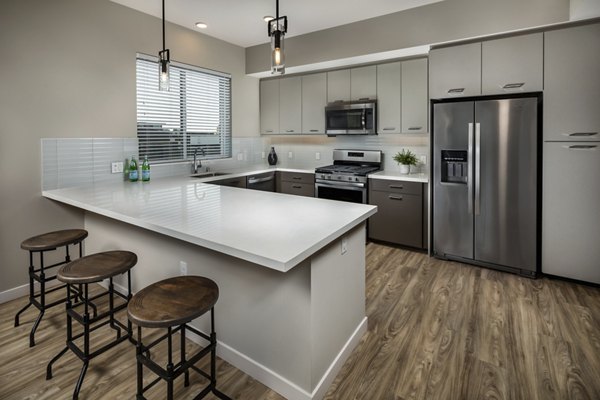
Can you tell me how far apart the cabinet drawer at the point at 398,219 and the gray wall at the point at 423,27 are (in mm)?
1660

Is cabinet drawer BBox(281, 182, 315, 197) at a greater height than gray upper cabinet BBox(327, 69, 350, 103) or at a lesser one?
lesser

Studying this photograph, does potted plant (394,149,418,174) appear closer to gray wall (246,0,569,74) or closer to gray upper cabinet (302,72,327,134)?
gray upper cabinet (302,72,327,134)

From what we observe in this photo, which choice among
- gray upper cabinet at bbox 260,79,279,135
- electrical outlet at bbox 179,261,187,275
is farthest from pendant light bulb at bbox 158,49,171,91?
gray upper cabinet at bbox 260,79,279,135

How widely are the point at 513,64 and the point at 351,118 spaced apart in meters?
1.84

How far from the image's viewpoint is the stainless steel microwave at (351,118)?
4.27 meters

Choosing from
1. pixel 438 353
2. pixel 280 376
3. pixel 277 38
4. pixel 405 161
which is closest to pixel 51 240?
pixel 280 376

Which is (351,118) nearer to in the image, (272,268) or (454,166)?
(454,166)

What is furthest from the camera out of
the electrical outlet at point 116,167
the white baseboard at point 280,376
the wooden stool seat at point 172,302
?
the electrical outlet at point 116,167

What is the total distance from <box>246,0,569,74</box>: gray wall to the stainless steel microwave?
1.97 feet

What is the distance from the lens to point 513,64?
314cm

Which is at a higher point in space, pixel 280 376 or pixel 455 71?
pixel 455 71

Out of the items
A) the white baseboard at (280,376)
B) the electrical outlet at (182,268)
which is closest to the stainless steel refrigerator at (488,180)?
the white baseboard at (280,376)

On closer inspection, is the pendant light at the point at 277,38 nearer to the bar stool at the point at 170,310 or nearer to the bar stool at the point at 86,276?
the bar stool at the point at 170,310

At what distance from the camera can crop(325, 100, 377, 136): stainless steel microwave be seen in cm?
427
